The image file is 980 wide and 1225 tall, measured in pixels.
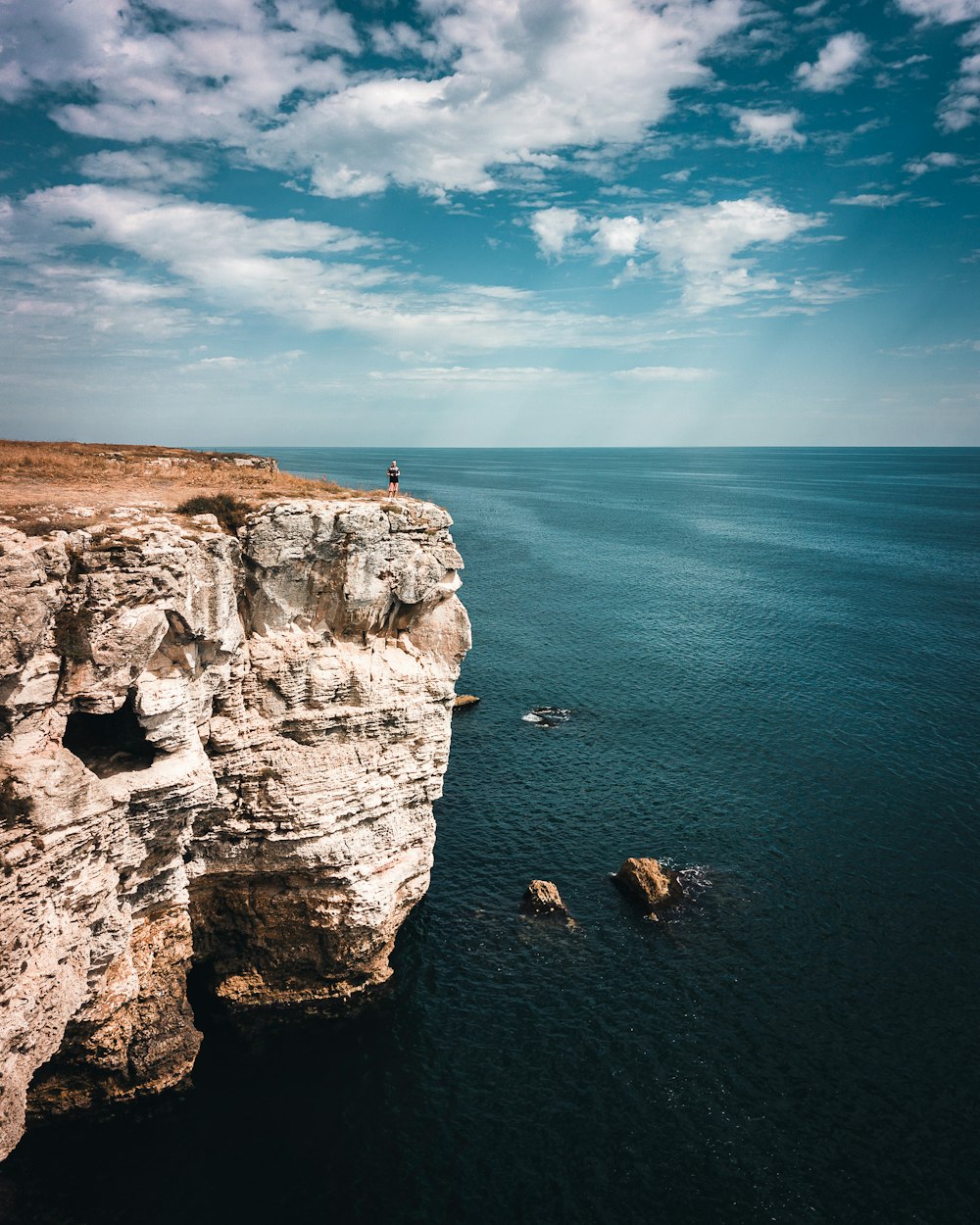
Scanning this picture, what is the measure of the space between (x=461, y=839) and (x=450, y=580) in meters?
19.1

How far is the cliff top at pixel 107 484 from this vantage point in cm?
2288

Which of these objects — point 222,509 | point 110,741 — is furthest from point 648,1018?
point 222,509

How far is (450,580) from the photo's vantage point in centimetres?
3288

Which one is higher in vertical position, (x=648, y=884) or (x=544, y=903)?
(x=648, y=884)

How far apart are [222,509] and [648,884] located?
2869 centimetres

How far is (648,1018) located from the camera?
3195 centimetres

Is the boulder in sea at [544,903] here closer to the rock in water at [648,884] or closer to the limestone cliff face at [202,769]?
the rock in water at [648,884]

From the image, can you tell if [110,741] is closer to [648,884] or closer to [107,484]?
[107,484]

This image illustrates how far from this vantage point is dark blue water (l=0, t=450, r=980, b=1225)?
966 inches

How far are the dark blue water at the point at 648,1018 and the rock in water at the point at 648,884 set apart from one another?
101 centimetres

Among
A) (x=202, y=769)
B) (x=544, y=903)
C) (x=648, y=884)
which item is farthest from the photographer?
(x=648, y=884)

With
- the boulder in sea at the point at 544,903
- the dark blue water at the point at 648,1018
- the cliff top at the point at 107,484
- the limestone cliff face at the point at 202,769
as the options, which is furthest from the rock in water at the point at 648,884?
the cliff top at the point at 107,484

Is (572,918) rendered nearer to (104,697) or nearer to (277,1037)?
(277,1037)

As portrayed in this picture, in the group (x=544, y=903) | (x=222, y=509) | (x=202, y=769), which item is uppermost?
(x=222, y=509)
